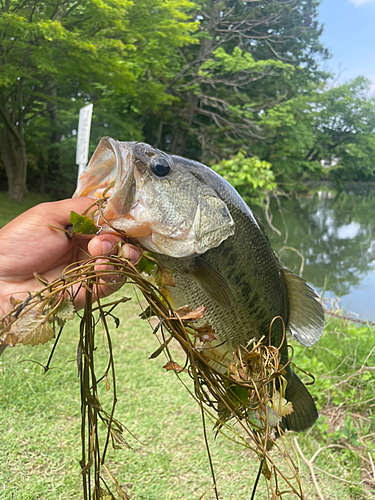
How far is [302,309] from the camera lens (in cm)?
155

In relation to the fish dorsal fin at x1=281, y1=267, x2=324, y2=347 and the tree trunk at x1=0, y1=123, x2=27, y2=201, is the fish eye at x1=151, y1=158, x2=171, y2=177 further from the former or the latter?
the tree trunk at x1=0, y1=123, x2=27, y2=201

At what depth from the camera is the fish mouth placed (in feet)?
3.49

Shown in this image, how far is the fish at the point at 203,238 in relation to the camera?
1115 millimetres

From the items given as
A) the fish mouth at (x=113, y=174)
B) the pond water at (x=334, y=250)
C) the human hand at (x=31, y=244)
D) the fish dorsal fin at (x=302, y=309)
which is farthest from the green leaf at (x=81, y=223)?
the pond water at (x=334, y=250)

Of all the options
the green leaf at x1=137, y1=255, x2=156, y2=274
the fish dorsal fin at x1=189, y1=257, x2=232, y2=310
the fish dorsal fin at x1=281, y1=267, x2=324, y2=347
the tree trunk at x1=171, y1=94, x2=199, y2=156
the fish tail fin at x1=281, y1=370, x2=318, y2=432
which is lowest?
the fish tail fin at x1=281, y1=370, x2=318, y2=432

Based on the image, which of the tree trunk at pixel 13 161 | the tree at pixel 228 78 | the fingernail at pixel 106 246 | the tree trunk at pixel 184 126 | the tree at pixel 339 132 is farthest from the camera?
the tree at pixel 339 132

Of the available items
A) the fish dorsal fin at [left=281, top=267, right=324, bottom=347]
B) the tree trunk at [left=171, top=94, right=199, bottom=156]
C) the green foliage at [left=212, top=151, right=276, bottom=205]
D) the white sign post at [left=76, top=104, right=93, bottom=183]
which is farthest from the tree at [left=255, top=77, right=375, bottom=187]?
the fish dorsal fin at [left=281, top=267, right=324, bottom=347]

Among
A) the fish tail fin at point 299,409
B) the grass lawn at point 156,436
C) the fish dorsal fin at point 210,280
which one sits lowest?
the grass lawn at point 156,436

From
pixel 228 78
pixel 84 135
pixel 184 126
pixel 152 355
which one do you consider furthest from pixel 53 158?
pixel 152 355

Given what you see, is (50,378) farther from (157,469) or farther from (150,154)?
(150,154)

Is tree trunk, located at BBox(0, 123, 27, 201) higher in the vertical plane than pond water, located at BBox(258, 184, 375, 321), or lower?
higher

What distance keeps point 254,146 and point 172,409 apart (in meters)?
15.2

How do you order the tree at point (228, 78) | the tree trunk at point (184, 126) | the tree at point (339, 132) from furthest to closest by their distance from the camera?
the tree at point (339, 132)
the tree trunk at point (184, 126)
the tree at point (228, 78)

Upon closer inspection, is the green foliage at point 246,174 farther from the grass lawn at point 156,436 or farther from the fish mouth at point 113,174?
the fish mouth at point 113,174
